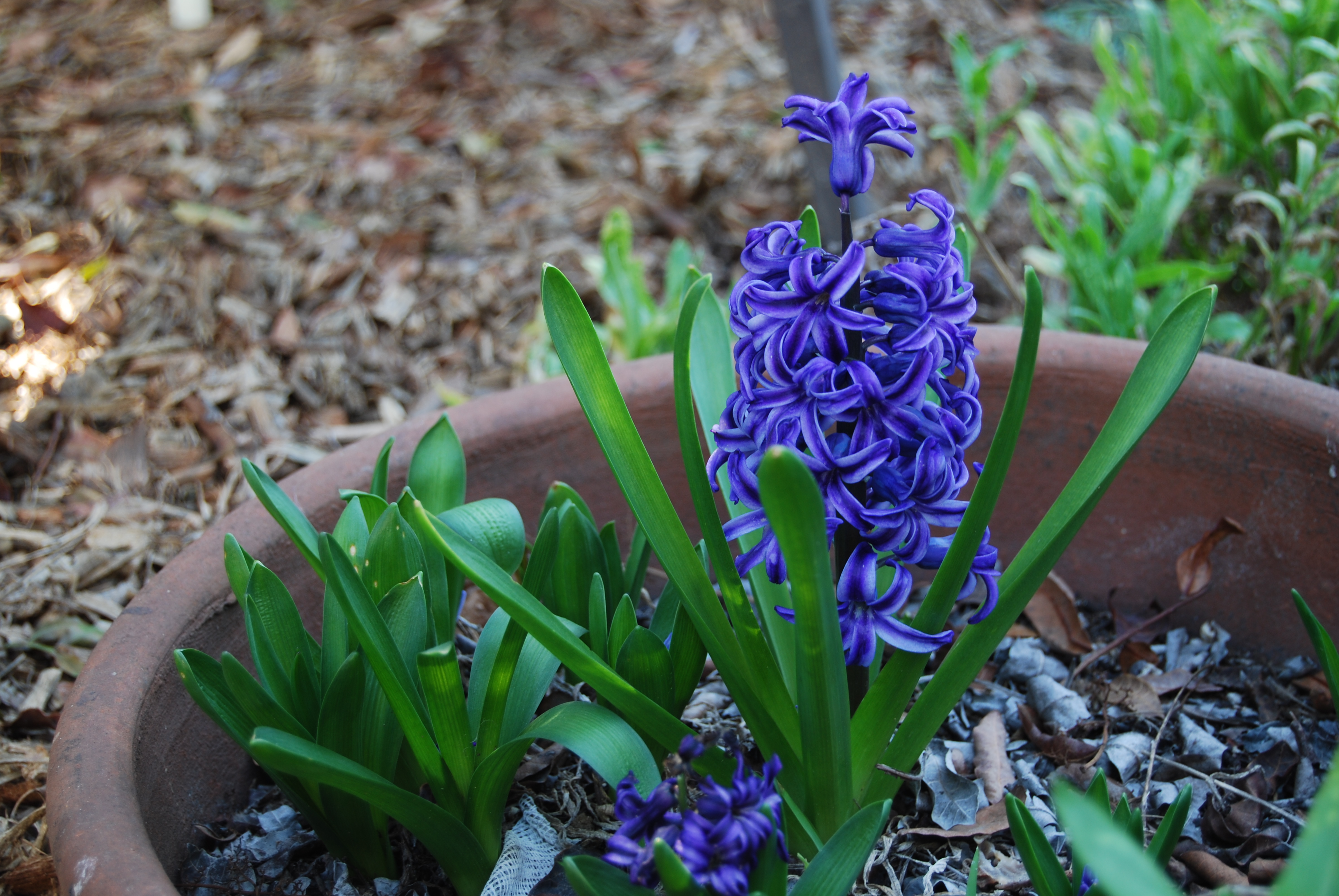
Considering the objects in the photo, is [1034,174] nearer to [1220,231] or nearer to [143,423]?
[1220,231]

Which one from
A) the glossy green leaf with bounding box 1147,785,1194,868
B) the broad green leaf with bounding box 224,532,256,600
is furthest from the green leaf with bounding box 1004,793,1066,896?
the broad green leaf with bounding box 224,532,256,600

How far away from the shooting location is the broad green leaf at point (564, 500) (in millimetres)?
1143

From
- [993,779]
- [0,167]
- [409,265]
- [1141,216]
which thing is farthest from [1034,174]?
[0,167]

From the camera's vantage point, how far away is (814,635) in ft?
2.65

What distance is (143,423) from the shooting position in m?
2.05

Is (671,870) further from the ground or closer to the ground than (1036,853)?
further from the ground

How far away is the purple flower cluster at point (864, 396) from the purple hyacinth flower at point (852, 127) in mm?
54

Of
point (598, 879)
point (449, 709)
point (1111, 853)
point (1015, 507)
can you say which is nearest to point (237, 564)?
point (449, 709)

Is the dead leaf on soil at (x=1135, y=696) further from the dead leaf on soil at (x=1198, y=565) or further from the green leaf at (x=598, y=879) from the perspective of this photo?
the green leaf at (x=598, y=879)

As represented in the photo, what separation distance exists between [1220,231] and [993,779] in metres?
1.67

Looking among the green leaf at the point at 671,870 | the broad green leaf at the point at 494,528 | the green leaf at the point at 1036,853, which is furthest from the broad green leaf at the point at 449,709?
the green leaf at the point at 1036,853

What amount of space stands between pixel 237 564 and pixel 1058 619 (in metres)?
1.05

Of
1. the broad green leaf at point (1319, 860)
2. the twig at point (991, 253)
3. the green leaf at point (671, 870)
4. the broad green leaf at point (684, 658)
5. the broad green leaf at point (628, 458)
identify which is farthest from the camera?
the twig at point (991, 253)

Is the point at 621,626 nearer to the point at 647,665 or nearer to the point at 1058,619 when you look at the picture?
the point at 647,665
